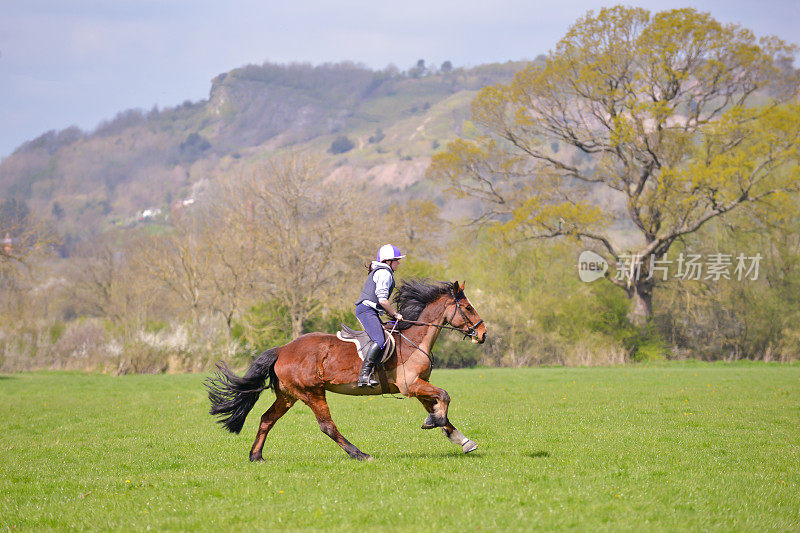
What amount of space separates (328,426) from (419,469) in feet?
5.27

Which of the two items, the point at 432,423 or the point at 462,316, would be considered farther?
the point at 462,316

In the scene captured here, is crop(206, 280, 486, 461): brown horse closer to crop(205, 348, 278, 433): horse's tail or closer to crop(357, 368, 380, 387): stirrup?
crop(205, 348, 278, 433): horse's tail

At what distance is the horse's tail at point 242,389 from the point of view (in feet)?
35.2

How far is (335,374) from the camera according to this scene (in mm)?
10539

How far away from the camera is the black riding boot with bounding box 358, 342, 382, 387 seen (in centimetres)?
1030

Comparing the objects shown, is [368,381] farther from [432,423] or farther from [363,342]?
[432,423]

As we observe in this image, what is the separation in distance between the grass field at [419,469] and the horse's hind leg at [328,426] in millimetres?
278

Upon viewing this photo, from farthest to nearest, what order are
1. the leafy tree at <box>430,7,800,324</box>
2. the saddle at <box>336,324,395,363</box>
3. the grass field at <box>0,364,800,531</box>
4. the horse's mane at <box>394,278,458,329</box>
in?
the leafy tree at <box>430,7,800,324</box>
the horse's mane at <box>394,278,458,329</box>
the saddle at <box>336,324,395,363</box>
the grass field at <box>0,364,800,531</box>

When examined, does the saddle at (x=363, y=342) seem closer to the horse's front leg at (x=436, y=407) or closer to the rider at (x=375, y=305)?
the rider at (x=375, y=305)

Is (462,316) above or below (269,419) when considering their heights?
above

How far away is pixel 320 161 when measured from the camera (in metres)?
42.4

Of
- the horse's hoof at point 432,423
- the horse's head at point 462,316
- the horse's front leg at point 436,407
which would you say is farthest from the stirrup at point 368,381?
the horse's head at point 462,316

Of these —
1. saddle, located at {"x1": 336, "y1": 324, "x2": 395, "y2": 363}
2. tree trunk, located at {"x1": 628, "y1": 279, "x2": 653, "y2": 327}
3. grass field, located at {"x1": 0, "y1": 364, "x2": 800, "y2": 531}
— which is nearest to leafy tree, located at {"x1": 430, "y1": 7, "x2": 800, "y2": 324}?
tree trunk, located at {"x1": 628, "y1": 279, "x2": 653, "y2": 327}

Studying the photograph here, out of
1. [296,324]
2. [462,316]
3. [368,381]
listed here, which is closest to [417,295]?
[462,316]
